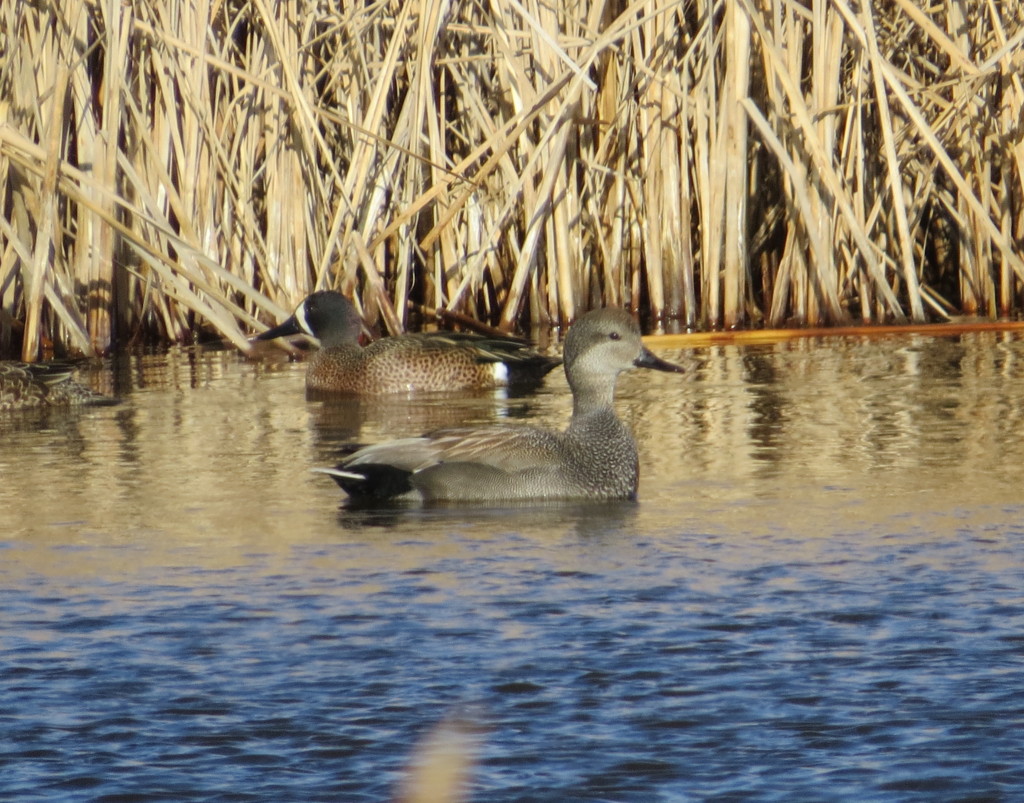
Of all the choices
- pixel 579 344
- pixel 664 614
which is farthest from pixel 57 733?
pixel 579 344

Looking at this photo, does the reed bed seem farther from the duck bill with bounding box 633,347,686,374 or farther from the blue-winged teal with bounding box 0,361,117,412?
the duck bill with bounding box 633,347,686,374

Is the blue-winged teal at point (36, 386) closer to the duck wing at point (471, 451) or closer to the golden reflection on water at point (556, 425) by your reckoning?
the golden reflection on water at point (556, 425)

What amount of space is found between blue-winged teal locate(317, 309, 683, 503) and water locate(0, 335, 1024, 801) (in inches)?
4.0

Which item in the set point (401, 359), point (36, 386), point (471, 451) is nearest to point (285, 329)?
point (401, 359)

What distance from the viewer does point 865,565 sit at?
18.5ft

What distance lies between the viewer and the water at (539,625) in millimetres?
3934

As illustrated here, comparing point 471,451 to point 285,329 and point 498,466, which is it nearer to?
point 498,466

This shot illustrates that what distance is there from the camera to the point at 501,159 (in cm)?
1180

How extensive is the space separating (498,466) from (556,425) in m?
2.26

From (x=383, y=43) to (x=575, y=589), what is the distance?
745cm

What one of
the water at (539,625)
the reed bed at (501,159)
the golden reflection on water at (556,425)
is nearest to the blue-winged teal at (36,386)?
the golden reflection on water at (556,425)

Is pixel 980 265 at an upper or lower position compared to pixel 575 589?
upper

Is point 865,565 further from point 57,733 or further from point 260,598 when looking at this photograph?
point 57,733

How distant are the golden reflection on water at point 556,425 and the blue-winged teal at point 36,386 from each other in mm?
136
